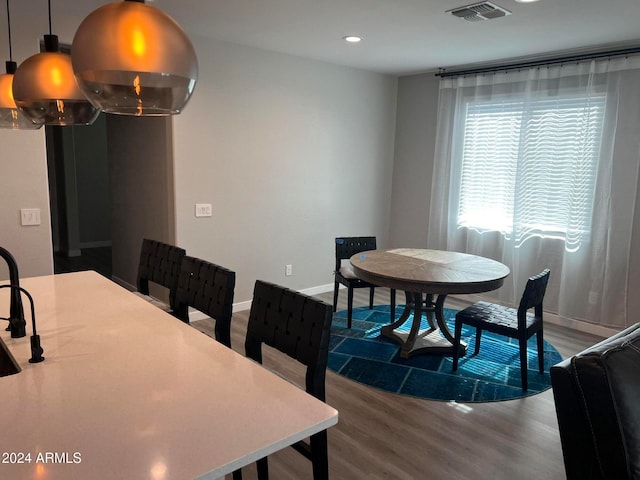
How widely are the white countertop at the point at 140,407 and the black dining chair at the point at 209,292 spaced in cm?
39

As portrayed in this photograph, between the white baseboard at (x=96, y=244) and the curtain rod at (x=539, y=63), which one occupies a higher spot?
the curtain rod at (x=539, y=63)

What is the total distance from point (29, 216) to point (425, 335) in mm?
3164

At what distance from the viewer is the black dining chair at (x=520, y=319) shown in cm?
300

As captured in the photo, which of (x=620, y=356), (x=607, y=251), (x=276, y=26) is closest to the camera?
(x=620, y=356)

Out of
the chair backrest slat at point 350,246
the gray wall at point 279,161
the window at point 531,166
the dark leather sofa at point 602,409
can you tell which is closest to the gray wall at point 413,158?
the gray wall at point 279,161

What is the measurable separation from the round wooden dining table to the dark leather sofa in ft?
5.47

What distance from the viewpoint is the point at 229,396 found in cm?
129

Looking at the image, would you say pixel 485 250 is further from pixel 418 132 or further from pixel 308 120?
pixel 308 120

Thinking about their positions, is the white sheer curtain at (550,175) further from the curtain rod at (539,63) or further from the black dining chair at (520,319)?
the black dining chair at (520,319)

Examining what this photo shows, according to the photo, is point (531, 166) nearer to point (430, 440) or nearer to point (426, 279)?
point (426, 279)

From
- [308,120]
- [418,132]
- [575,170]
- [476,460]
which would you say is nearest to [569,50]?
[575,170]

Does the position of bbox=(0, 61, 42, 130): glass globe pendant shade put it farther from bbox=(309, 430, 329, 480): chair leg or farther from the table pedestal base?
the table pedestal base

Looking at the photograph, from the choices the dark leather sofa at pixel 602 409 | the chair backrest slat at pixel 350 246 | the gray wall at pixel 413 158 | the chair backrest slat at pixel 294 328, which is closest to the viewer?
the dark leather sofa at pixel 602 409

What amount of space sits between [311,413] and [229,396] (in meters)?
0.24
